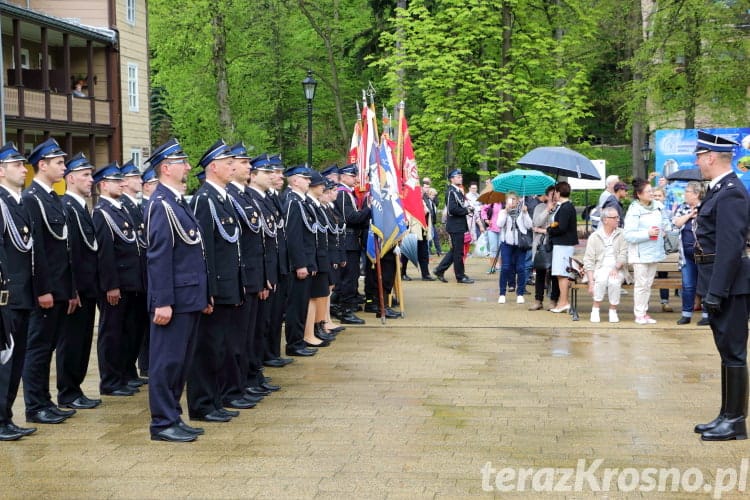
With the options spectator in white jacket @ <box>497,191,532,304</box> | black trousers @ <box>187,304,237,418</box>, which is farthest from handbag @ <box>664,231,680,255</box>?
black trousers @ <box>187,304,237,418</box>

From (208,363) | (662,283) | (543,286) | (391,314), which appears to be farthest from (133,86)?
(208,363)

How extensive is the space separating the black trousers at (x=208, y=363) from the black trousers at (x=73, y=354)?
47.8 inches

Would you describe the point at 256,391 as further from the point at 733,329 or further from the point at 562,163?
the point at 562,163

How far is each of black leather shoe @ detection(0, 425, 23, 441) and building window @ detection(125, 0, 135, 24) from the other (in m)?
30.7

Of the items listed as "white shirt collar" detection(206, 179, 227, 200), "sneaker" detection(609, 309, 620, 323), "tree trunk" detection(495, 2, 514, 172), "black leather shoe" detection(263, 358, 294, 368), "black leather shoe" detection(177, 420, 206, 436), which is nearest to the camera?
"black leather shoe" detection(177, 420, 206, 436)

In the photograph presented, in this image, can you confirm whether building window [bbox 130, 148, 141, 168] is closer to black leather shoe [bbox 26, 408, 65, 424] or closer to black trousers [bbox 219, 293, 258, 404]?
black trousers [bbox 219, 293, 258, 404]

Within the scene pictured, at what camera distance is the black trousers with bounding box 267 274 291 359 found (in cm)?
1148

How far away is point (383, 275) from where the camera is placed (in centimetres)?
1600

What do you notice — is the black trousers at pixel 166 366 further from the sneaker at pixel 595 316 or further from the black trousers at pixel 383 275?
the sneaker at pixel 595 316

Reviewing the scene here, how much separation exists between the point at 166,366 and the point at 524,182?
11.8 metres

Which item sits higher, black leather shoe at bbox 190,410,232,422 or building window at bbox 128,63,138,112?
building window at bbox 128,63,138,112

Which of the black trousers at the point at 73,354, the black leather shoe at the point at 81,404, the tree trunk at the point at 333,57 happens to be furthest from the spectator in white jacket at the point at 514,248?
the tree trunk at the point at 333,57

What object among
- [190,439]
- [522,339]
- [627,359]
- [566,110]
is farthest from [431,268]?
[190,439]

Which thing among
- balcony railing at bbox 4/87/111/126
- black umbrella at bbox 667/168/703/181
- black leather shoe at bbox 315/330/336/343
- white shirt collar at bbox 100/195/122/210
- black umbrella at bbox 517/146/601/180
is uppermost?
balcony railing at bbox 4/87/111/126
